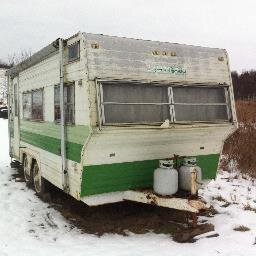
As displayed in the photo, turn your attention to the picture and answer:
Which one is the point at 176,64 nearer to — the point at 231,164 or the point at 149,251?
the point at 149,251

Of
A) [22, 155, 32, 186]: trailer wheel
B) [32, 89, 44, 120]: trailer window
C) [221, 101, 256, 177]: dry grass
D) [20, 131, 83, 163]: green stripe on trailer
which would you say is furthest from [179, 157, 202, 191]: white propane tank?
[221, 101, 256, 177]: dry grass

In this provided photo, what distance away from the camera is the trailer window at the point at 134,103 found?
5943 millimetres

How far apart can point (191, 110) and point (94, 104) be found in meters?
1.74

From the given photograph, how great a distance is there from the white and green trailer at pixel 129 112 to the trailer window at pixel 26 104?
1.66 meters

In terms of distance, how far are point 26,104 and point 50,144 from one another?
7.07 ft

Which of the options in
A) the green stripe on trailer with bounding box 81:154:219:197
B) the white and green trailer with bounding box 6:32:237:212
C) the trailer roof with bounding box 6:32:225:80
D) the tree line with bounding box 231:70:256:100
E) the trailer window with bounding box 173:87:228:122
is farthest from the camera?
the tree line with bounding box 231:70:256:100

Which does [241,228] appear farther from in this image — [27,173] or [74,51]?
[27,173]

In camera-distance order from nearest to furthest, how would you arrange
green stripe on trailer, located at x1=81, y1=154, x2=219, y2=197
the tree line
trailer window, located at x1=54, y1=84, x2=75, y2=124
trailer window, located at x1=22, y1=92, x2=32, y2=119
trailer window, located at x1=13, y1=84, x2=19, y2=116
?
green stripe on trailer, located at x1=81, y1=154, x2=219, y2=197
trailer window, located at x1=54, y1=84, x2=75, y2=124
trailer window, located at x1=22, y1=92, x2=32, y2=119
trailer window, located at x1=13, y1=84, x2=19, y2=116
the tree line

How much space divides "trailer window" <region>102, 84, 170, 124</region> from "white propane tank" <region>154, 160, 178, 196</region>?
70 cm

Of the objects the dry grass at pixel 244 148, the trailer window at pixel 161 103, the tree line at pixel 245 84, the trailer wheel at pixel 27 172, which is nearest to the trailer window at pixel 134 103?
the trailer window at pixel 161 103

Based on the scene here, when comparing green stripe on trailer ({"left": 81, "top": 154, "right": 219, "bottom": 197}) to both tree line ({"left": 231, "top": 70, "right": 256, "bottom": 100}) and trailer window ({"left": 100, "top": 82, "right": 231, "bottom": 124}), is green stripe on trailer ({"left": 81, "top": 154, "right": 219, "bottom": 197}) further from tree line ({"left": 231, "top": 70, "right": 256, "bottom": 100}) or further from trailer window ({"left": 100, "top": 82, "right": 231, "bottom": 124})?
tree line ({"left": 231, "top": 70, "right": 256, "bottom": 100})

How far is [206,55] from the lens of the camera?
6.87m

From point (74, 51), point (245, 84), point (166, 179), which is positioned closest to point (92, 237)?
point (166, 179)

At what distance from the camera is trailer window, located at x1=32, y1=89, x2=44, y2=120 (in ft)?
26.6
